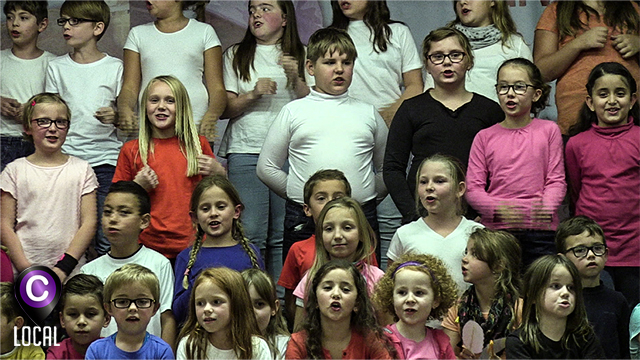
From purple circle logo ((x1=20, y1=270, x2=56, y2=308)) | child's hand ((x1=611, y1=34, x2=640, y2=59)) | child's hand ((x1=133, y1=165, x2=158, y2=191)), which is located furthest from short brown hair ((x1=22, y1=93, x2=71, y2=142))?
child's hand ((x1=611, y1=34, x2=640, y2=59))

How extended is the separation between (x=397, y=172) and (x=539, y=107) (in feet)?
2.35

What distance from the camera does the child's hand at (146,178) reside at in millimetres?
4824

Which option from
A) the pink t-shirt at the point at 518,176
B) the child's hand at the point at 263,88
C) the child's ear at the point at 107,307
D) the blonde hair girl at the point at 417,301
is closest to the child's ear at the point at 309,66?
the child's hand at the point at 263,88

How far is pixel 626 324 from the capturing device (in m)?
4.50


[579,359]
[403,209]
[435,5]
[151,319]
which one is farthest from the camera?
[435,5]

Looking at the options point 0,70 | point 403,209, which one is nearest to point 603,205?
point 403,209

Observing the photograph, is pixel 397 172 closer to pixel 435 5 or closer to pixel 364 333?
pixel 364 333

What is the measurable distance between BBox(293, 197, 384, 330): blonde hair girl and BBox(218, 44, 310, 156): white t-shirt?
88 cm

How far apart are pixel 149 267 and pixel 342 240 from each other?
795 mm

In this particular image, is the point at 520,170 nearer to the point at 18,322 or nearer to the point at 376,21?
the point at 376,21

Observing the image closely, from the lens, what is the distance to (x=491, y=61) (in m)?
5.27

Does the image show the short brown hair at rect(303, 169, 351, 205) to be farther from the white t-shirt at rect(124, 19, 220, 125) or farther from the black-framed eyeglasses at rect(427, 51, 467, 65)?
the white t-shirt at rect(124, 19, 220, 125)

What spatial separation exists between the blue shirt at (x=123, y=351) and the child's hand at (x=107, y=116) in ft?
4.44

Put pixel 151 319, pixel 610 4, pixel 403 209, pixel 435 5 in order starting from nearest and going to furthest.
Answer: pixel 151 319 < pixel 403 209 < pixel 610 4 < pixel 435 5
